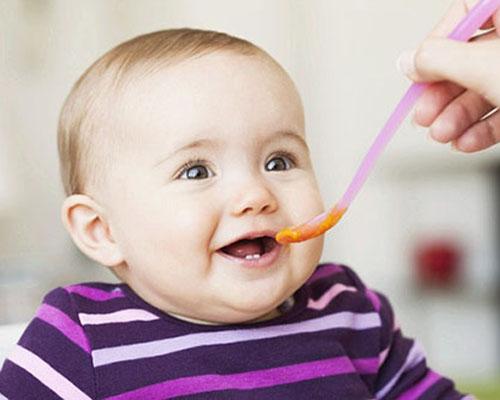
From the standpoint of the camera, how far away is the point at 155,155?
812mm

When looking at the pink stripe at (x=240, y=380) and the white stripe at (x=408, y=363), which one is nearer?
the pink stripe at (x=240, y=380)

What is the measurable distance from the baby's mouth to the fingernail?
0.59ft

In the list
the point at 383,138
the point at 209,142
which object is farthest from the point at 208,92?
the point at 383,138

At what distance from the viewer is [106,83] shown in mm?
851

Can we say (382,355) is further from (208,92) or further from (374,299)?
(208,92)

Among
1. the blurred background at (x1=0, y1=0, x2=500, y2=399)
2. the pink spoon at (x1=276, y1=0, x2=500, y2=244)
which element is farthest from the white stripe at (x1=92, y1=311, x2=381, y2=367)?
the blurred background at (x1=0, y1=0, x2=500, y2=399)

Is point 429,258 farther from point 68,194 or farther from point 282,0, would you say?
point 68,194

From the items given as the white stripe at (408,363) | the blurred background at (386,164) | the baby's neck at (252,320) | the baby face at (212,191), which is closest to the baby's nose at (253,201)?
the baby face at (212,191)

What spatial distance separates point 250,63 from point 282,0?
2.23 m

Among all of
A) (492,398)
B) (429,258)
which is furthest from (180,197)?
(429,258)

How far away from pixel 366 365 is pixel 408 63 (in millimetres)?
316

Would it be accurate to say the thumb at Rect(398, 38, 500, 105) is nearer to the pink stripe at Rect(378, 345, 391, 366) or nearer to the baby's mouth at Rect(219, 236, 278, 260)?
the baby's mouth at Rect(219, 236, 278, 260)

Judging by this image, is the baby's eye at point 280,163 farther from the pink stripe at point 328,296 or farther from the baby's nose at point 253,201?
the pink stripe at point 328,296

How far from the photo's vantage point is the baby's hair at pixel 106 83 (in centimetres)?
84
